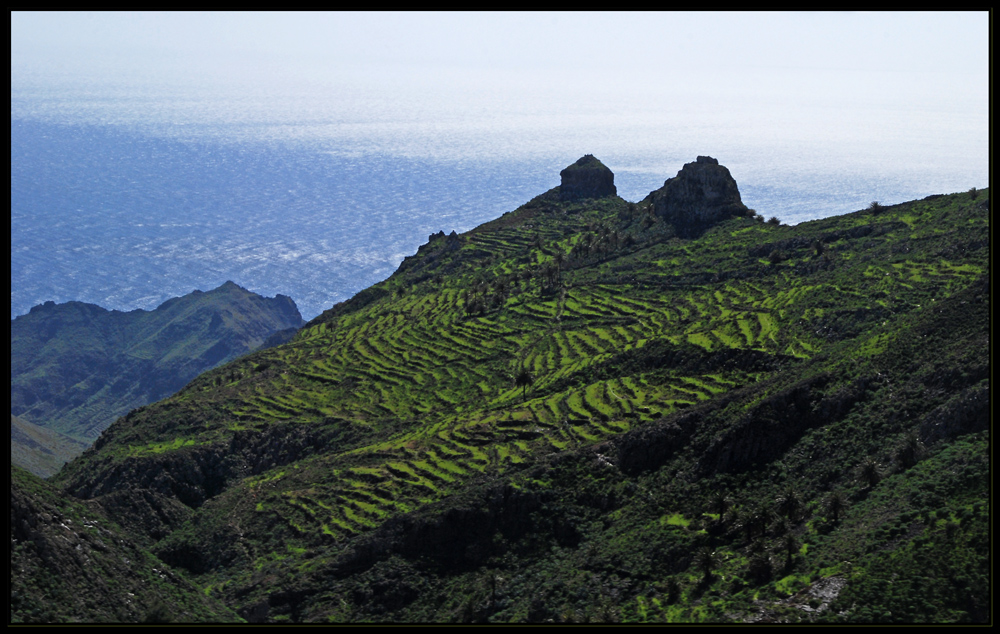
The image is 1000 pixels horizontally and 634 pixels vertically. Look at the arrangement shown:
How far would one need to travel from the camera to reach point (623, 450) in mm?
83062

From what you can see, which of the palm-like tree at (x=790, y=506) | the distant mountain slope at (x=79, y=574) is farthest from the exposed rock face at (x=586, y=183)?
the distant mountain slope at (x=79, y=574)

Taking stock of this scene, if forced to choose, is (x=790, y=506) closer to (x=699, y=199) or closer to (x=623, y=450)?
(x=623, y=450)

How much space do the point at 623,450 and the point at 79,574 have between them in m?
42.5

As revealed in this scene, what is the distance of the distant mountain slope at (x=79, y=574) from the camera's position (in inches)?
2178

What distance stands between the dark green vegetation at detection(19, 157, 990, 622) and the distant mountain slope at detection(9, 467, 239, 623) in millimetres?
9959

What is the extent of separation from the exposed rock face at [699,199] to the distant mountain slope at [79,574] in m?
104

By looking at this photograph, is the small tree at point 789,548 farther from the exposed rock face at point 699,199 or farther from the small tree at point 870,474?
the exposed rock face at point 699,199

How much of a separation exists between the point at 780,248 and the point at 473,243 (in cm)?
5995

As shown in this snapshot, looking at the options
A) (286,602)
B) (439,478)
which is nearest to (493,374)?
(439,478)

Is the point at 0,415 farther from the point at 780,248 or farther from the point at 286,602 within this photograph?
the point at 780,248

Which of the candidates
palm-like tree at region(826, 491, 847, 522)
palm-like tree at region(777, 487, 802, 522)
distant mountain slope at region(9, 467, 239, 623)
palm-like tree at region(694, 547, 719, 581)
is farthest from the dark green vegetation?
distant mountain slope at region(9, 467, 239, 623)

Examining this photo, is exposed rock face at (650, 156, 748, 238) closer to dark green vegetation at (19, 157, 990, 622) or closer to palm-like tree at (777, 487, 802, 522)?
dark green vegetation at (19, 157, 990, 622)

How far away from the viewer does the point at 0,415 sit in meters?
37.3

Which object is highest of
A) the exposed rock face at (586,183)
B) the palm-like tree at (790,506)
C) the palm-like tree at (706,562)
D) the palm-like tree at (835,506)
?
the exposed rock face at (586,183)
